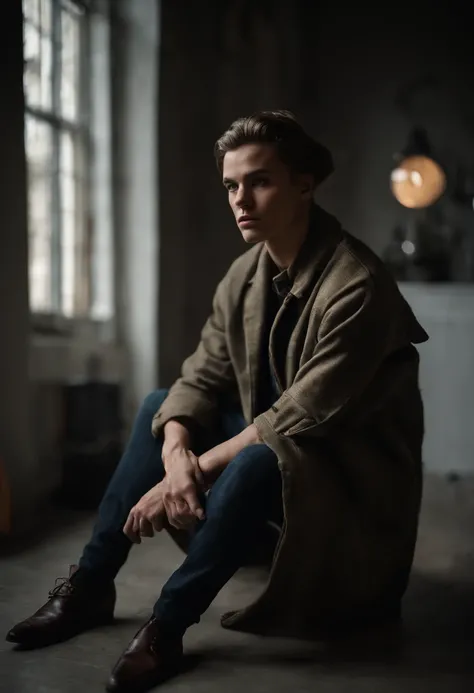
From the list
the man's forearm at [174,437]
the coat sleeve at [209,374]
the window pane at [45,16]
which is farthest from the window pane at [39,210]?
the man's forearm at [174,437]

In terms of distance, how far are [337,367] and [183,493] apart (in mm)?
450

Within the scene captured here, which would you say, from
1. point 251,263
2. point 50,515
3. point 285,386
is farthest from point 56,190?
point 285,386

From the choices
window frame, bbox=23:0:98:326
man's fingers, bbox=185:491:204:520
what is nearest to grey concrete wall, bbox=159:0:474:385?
window frame, bbox=23:0:98:326

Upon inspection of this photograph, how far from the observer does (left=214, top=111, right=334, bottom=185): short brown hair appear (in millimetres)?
1924

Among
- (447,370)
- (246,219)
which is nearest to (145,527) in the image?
(246,219)

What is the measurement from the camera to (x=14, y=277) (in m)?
2.89

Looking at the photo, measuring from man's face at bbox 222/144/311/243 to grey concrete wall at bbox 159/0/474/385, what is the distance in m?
1.97

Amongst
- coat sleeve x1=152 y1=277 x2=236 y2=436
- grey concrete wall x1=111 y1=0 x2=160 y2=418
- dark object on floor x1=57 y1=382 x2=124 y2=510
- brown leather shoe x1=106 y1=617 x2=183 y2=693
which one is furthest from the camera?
grey concrete wall x1=111 y1=0 x2=160 y2=418

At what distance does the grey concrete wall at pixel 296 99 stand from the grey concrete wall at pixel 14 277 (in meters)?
1.06

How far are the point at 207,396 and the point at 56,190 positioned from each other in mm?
1815

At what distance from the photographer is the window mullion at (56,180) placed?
3592 millimetres

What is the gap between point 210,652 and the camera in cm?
188

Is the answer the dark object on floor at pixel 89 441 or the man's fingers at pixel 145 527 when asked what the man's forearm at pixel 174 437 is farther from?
the dark object on floor at pixel 89 441

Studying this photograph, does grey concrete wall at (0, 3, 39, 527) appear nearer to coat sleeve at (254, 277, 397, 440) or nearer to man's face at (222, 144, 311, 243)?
man's face at (222, 144, 311, 243)
